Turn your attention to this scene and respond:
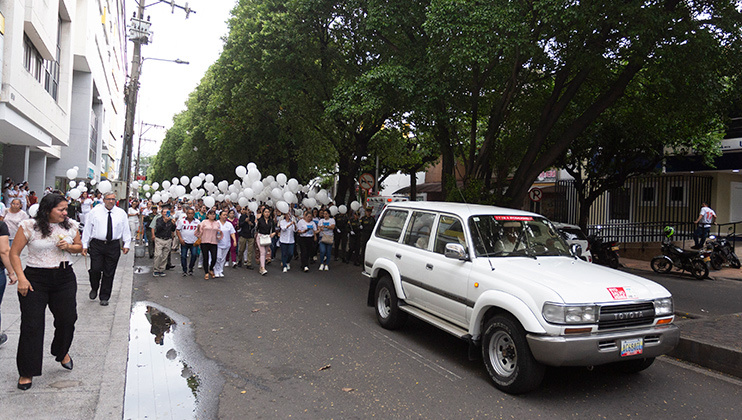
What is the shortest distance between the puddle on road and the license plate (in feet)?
12.2

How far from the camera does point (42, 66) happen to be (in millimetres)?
19516

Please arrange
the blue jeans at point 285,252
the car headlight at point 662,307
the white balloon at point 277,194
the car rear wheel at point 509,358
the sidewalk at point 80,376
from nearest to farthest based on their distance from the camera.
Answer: the sidewalk at point 80,376 → the car rear wheel at point 509,358 → the car headlight at point 662,307 → the blue jeans at point 285,252 → the white balloon at point 277,194

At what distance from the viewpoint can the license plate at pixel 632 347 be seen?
4.68 metres

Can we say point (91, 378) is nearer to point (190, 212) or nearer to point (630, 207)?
point (190, 212)

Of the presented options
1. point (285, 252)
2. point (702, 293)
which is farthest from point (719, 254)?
point (285, 252)

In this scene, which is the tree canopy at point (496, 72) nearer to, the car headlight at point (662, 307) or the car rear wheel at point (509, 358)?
the car headlight at point (662, 307)

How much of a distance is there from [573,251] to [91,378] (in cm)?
545

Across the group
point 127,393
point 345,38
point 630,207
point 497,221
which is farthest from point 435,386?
point 630,207

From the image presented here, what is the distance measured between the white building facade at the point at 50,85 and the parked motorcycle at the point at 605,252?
1699 cm

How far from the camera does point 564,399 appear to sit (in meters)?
4.86

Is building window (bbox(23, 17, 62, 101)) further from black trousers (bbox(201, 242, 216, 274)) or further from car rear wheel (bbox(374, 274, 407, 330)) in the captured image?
car rear wheel (bbox(374, 274, 407, 330))

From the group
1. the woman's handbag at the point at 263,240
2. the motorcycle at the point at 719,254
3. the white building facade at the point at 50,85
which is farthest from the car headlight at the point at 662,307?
the white building facade at the point at 50,85

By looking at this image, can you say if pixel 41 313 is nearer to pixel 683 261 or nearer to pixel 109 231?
pixel 109 231

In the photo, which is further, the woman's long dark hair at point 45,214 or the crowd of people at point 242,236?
the crowd of people at point 242,236
